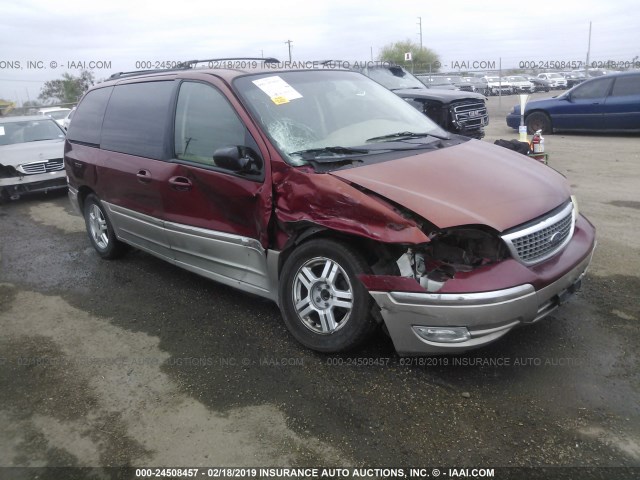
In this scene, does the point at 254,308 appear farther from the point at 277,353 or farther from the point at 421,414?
the point at 421,414

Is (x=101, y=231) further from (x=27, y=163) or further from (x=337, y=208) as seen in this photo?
(x=27, y=163)

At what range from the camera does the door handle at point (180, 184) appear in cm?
398

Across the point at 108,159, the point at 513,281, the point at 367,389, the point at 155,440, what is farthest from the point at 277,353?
the point at 108,159

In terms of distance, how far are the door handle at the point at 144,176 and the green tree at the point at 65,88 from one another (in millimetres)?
40705

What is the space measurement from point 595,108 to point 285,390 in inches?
500

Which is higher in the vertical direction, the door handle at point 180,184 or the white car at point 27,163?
the door handle at point 180,184

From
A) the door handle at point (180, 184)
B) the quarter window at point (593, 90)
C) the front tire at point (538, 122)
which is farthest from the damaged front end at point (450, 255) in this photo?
the front tire at point (538, 122)

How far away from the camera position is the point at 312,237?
3.32 m

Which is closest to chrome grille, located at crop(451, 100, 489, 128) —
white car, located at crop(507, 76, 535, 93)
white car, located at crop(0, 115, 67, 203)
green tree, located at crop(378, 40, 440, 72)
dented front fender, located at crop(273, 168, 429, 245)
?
dented front fender, located at crop(273, 168, 429, 245)

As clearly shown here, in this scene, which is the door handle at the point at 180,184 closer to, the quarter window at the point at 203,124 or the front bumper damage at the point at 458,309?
the quarter window at the point at 203,124

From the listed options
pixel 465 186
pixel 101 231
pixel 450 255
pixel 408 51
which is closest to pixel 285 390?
pixel 450 255

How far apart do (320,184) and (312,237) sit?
14.1 inches

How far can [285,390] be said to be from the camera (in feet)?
10.2

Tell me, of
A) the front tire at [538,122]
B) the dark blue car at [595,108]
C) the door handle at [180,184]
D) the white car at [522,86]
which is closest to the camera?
the door handle at [180,184]
